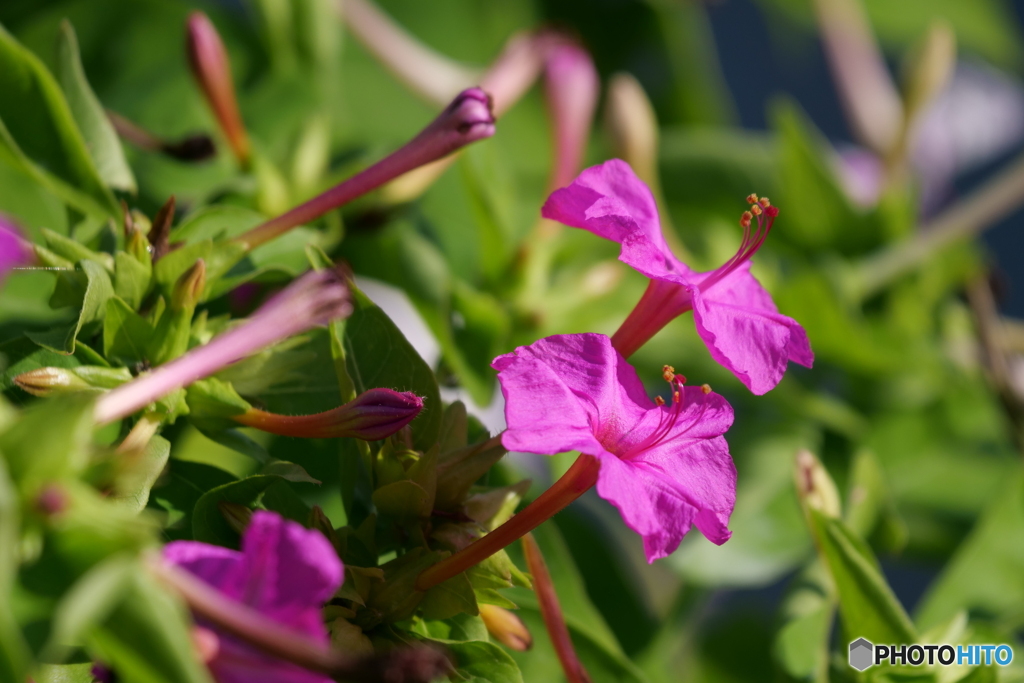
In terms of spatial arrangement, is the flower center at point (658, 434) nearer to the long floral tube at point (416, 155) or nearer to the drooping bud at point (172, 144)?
the long floral tube at point (416, 155)

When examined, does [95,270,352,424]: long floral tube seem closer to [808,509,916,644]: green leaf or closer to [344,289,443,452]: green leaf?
[344,289,443,452]: green leaf

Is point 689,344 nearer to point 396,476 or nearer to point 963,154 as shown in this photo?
point 396,476

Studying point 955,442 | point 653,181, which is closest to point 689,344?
point 653,181

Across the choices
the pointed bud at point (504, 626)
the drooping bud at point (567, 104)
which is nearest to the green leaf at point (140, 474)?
the pointed bud at point (504, 626)

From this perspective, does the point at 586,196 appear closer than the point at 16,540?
No

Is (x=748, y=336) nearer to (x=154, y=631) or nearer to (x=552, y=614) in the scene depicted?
(x=552, y=614)

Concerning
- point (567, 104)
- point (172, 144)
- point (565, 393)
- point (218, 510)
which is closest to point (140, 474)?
point (218, 510)

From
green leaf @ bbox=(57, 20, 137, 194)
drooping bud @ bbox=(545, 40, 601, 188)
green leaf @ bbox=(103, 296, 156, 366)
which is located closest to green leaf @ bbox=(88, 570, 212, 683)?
green leaf @ bbox=(103, 296, 156, 366)
